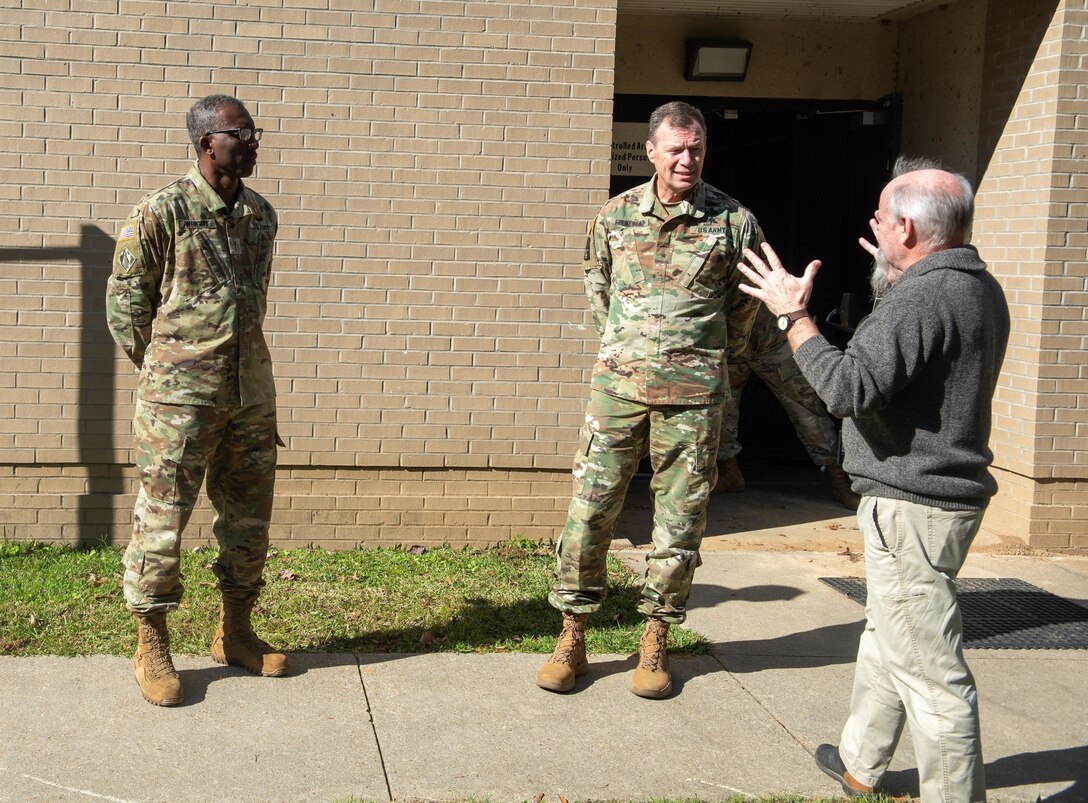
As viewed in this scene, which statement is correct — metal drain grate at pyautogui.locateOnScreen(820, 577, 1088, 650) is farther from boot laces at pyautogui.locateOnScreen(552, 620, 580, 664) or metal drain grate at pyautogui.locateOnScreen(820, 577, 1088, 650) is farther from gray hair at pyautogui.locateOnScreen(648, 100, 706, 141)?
gray hair at pyautogui.locateOnScreen(648, 100, 706, 141)

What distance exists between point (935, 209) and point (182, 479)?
2.77 meters

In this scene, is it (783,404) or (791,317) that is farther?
(783,404)

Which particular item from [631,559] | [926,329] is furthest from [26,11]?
[926,329]

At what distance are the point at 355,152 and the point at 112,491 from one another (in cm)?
220

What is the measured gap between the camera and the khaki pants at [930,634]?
137 inches

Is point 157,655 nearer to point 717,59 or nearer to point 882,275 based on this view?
point 882,275

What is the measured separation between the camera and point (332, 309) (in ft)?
21.0

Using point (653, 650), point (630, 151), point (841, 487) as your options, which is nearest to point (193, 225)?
point (653, 650)

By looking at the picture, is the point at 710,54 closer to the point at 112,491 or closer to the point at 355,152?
the point at 355,152

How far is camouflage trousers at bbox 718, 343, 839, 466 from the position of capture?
7.92 metres

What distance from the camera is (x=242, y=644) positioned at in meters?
4.79

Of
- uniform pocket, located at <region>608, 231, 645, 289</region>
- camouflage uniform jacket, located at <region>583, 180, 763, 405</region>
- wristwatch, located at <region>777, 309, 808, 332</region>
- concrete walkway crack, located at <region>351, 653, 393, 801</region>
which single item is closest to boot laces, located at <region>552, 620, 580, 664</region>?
concrete walkway crack, located at <region>351, 653, 393, 801</region>

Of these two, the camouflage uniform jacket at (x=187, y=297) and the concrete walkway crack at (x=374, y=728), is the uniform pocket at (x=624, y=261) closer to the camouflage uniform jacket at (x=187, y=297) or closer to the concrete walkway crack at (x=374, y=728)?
the camouflage uniform jacket at (x=187, y=297)

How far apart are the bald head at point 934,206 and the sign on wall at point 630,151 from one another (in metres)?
5.00
